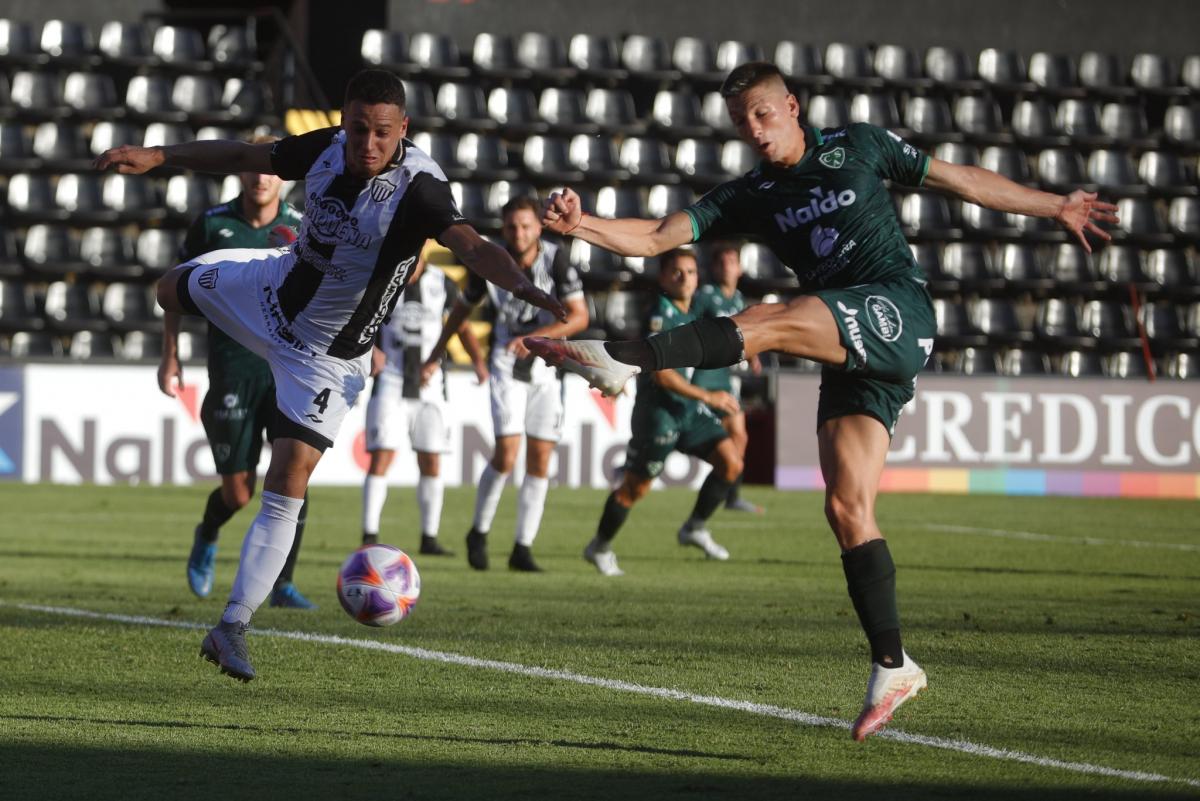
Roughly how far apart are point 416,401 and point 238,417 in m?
3.61

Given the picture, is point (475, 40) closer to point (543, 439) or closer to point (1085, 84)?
point (1085, 84)

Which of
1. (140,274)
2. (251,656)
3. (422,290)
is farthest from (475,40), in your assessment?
(251,656)

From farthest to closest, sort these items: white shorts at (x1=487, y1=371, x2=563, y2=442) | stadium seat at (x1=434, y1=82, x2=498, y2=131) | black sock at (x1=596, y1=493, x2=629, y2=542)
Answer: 1. stadium seat at (x1=434, y1=82, x2=498, y2=131)
2. white shorts at (x1=487, y1=371, x2=563, y2=442)
3. black sock at (x1=596, y1=493, x2=629, y2=542)

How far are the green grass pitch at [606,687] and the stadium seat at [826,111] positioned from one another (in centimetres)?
1435

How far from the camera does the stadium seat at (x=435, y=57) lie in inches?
965

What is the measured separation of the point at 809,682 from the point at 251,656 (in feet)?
7.23

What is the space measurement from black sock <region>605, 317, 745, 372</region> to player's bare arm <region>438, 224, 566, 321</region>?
24cm

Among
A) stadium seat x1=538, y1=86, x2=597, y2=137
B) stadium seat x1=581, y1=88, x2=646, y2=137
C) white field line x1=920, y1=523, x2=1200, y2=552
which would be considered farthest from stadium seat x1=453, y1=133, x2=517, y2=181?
white field line x1=920, y1=523, x2=1200, y2=552

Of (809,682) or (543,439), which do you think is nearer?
(809,682)

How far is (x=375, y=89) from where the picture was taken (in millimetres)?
5664

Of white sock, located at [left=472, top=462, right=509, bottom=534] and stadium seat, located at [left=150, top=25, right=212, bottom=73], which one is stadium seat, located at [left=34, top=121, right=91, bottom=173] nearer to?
stadium seat, located at [left=150, top=25, right=212, bottom=73]

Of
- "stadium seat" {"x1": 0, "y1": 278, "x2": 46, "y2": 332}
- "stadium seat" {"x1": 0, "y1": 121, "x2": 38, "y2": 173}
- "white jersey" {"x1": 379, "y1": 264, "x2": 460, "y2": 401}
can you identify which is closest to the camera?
"white jersey" {"x1": 379, "y1": 264, "x2": 460, "y2": 401}

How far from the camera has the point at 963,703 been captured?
18.9 ft

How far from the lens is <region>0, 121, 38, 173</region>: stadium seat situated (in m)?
22.7
